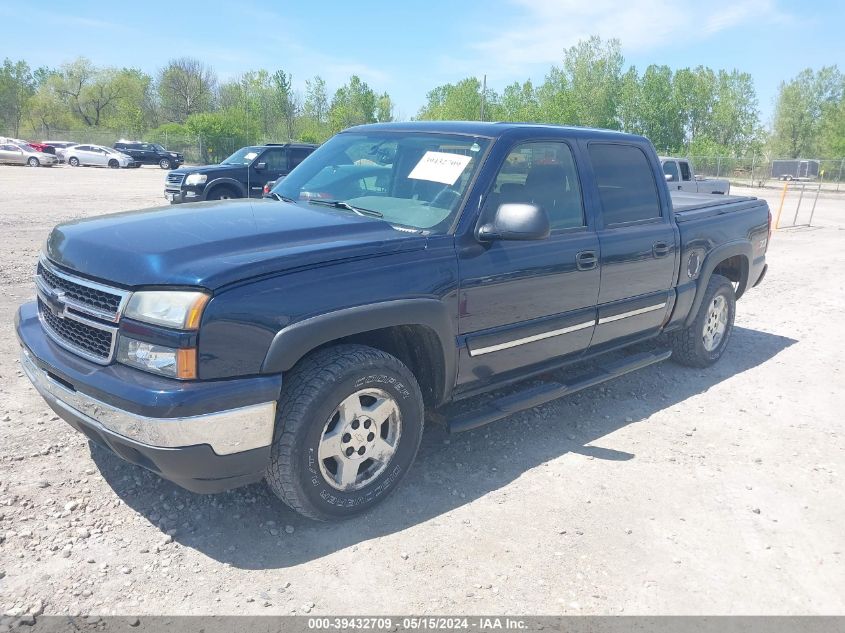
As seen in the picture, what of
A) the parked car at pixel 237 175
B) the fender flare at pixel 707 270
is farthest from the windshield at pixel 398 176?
the parked car at pixel 237 175

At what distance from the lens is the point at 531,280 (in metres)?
3.70

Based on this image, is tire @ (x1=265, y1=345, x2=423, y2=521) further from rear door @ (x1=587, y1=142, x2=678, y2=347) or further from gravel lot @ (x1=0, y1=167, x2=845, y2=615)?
rear door @ (x1=587, y1=142, x2=678, y2=347)

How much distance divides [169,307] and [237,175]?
1307cm

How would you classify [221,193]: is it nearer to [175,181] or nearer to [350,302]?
[175,181]

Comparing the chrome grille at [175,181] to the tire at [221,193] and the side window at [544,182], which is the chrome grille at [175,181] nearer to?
the tire at [221,193]

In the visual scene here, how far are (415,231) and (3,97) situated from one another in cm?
8408

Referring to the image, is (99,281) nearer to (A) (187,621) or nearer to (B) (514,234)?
(A) (187,621)

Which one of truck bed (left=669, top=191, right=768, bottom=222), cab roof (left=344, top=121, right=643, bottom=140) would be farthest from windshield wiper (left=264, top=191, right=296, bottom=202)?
truck bed (left=669, top=191, right=768, bottom=222)

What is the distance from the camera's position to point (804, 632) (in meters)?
2.61

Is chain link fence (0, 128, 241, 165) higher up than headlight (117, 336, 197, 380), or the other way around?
chain link fence (0, 128, 241, 165)

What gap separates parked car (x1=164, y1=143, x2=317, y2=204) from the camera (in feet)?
46.8

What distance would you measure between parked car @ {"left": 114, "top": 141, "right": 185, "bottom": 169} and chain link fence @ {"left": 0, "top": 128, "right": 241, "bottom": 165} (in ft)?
21.6

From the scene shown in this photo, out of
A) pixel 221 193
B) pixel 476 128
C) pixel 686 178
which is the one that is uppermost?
pixel 476 128

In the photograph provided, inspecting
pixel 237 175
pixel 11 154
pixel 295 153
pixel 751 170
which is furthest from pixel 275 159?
pixel 751 170
